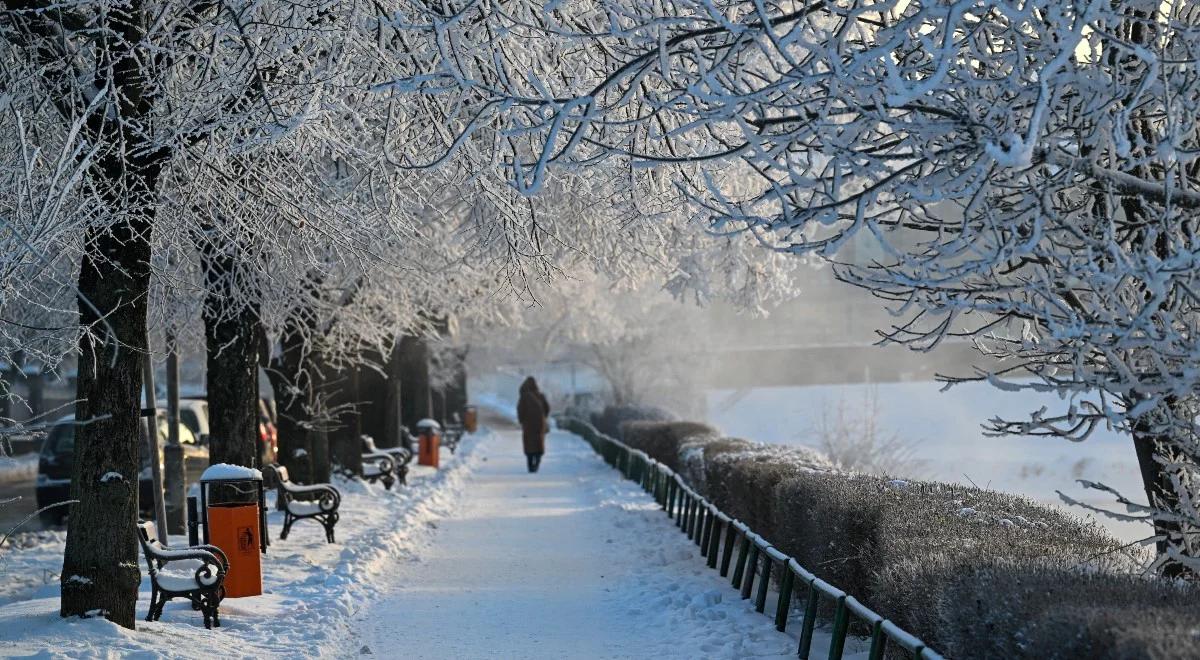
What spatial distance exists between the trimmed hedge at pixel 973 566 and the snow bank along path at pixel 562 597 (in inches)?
30.1

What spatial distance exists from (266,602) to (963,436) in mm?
46203

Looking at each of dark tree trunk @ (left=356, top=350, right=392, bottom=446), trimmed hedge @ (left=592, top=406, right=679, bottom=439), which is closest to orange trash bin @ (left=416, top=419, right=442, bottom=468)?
dark tree trunk @ (left=356, top=350, right=392, bottom=446)

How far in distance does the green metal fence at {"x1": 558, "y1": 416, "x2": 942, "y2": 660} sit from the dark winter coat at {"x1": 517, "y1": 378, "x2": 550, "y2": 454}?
5252 millimetres

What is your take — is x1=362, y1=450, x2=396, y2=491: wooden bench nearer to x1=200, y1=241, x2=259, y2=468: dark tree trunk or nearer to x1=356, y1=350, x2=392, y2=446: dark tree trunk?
x1=356, y1=350, x2=392, y2=446: dark tree trunk

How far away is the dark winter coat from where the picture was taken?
26.3m

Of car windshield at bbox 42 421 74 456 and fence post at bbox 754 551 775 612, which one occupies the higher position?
car windshield at bbox 42 421 74 456

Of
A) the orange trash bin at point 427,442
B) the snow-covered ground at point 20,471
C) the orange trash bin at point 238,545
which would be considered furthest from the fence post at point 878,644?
the snow-covered ground at point 20,471

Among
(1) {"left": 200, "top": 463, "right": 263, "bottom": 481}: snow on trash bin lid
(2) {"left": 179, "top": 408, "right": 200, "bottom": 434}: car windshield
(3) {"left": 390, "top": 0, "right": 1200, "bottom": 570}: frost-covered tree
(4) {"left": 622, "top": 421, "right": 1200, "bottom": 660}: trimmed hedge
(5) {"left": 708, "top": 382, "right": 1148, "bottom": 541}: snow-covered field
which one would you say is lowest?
(5) {"left": 708, "top": 382, "right": 1148, "bottom": 541}: snow-covered field

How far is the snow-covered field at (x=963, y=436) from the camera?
1287 inches

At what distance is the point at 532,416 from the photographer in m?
26.5

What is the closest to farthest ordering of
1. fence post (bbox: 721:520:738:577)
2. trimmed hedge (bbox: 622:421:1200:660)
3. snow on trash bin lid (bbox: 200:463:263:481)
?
trimmed hedge (bbox: 622:421:1200:660) < snow on trash bin lid (bbox: 200:463:263:481) < fence post (bbox: 721:520:738:577)

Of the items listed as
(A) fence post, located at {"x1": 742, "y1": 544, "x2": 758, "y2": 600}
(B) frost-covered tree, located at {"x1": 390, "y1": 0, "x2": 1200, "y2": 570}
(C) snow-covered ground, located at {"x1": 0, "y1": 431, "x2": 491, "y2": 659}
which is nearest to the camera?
(B) frost-covered tree, located at {"x1": 390, "y1": 0, "x2": 1200, "y2": 570}

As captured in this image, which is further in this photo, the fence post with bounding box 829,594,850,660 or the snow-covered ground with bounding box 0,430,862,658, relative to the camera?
the snow-covered ground with bounding box 0,430,862,658

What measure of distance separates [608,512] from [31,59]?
11.0 m
